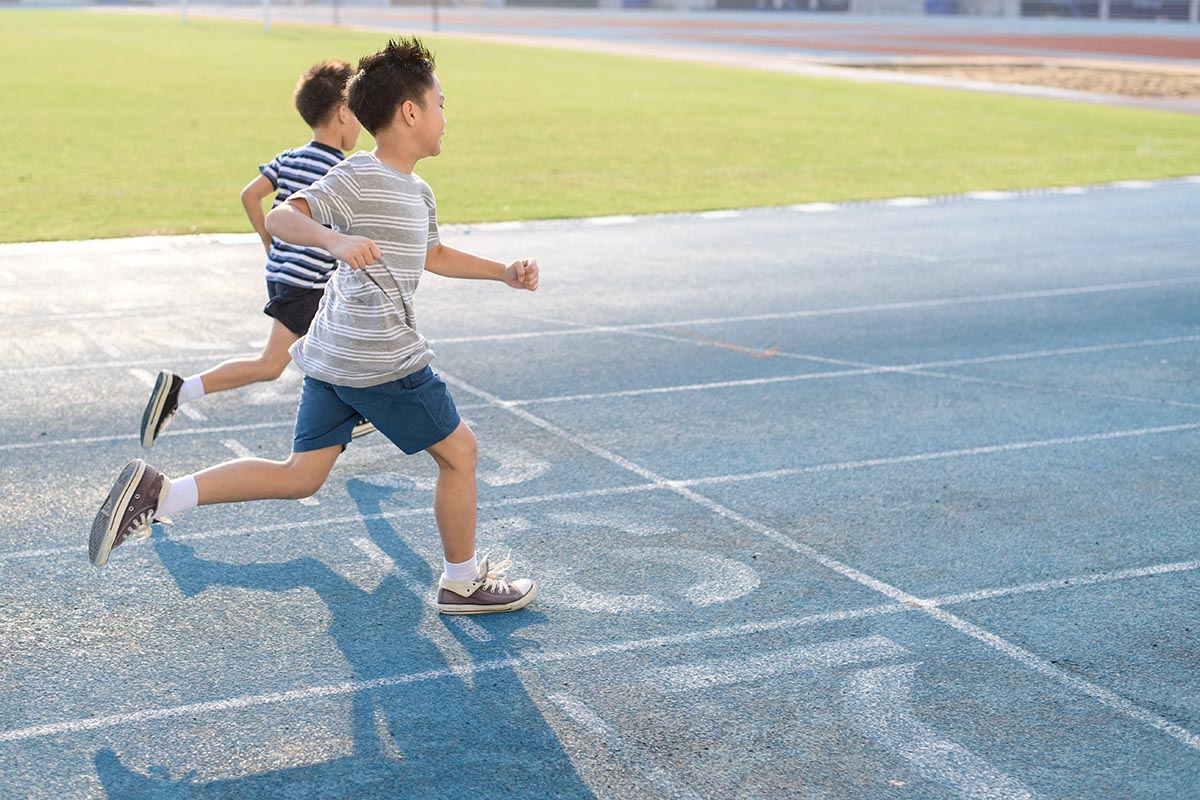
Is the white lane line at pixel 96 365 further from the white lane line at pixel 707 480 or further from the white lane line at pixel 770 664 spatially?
the white lane line at pixel 770 664

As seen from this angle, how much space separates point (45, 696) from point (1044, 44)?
193 feet

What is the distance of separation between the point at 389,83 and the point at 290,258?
7.38 ft

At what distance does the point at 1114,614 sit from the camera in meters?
5.35

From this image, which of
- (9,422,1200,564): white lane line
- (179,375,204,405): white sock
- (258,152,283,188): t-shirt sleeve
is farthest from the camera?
(179,375,204,405): white sock

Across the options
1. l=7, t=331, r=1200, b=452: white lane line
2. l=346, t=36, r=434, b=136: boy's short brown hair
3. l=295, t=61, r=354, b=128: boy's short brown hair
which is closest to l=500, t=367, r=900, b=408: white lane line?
l=7, t=331, r=1200, b=452: white lane line

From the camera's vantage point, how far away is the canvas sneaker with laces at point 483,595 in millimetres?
5238

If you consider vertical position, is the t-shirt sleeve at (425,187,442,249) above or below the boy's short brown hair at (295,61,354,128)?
below

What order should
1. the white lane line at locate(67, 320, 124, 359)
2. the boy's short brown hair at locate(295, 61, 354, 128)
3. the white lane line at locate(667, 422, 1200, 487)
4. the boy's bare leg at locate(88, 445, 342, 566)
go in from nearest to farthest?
the boy's bare leg at locate(88, 445, 342, 566) < the boy's short brown hair at locate(295, 61, 354, 128) < the white lane line at locate(667, 422, 1200, 487) < the white lane line at locate(67, 320, 124, 359)

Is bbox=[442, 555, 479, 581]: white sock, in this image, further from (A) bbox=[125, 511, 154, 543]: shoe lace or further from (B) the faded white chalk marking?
(A) bbox=[125, 511, 154, 543]: shoe lace

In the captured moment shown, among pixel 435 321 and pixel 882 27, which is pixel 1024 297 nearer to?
pixel 435 321

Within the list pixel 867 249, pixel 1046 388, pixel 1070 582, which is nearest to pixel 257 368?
pixel 1070 582

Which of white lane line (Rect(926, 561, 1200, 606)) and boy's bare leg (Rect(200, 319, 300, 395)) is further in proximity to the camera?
boy's bare leg (Rect(200, 319, 300, 395))

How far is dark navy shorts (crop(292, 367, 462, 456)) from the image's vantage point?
498cm

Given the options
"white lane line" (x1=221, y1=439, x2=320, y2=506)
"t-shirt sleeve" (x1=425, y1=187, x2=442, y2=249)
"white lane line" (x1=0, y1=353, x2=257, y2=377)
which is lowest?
"white lane line" (x1=221, y1=439, x2=320, y2=506)
